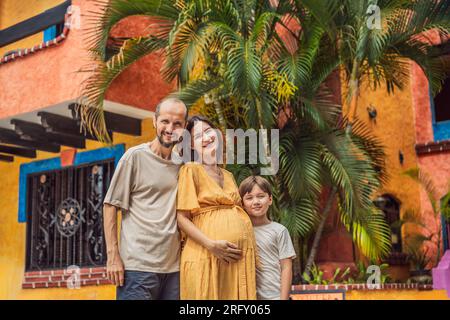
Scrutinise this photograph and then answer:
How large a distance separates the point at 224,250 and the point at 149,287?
0.34 m

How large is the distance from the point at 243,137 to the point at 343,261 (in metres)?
2.36

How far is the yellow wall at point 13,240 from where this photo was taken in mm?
8770

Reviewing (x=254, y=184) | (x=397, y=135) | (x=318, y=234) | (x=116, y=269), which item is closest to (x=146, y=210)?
(x=116, y=269)

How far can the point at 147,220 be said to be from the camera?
2.73 m

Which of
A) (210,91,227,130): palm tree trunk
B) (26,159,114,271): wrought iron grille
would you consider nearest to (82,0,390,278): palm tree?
(210,91,227,130): palm tree trunk

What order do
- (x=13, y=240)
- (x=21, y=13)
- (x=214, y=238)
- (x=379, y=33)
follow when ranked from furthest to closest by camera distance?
1. (x=21, y=13)
2. (x=13, y=240)
3. (x=379, y=33)
4. (x=214, y=238)

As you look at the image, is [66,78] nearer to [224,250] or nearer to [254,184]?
[254,184]

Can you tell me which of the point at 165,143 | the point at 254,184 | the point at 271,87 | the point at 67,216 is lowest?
the point at 254,184

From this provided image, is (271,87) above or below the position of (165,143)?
above

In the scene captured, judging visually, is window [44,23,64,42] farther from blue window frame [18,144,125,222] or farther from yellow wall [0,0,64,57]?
blue window frame [18,144,125,222]

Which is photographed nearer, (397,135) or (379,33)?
(379,33)

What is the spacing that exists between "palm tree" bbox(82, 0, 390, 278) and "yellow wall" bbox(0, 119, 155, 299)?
204 centimetres
